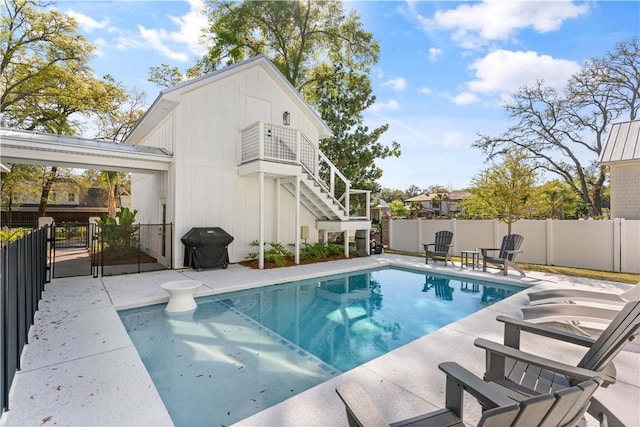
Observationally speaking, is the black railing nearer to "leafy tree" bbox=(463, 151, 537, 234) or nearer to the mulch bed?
the mulch bed

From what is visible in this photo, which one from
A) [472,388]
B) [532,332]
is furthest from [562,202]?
[472,388]

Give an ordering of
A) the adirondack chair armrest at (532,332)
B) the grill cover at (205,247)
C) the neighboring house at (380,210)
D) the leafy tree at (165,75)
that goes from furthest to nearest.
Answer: the neighboring house at (380,210), the leafy tree at (165,75), the grill cover at (205,247), the adirondack chair armrest at (532,332)

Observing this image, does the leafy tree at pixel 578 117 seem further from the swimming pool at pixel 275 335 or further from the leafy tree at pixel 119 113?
the leafy tree at pixel 119 113

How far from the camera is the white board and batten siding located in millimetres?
10398

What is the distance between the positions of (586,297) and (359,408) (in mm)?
5300

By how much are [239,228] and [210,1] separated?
15.5 meters

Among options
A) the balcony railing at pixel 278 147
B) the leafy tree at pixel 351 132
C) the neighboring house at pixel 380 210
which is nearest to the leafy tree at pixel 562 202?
the neighboring house at pixel 380 210

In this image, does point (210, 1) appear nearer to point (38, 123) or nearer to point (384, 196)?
point (38, 123)

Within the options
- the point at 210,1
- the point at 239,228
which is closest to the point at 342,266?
the point at 239,228

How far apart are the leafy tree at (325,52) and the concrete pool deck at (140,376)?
12780 millimetres

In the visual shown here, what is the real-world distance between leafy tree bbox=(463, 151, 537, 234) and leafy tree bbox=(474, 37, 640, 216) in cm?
1237

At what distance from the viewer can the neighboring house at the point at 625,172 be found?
476 inches

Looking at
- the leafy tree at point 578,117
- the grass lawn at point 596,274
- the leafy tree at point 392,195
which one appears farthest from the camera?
the leafy tree at point 392,195

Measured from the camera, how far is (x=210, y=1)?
18156 millimetres
